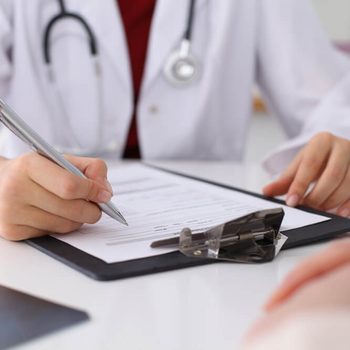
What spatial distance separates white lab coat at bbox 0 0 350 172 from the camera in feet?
3.83

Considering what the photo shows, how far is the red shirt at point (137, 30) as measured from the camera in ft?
3.92

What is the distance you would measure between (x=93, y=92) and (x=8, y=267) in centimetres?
70

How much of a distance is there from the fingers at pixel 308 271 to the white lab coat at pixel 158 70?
0.86m

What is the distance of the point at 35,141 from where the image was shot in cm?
53

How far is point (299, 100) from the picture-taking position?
46.7 inches

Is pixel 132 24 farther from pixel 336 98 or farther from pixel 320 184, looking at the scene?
pixel 320 184

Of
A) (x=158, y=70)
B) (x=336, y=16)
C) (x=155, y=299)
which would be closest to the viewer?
(x=155, y=299)

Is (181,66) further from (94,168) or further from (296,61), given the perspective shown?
(94,168)

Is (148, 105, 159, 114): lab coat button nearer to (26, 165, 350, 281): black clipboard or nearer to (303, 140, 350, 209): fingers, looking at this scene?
(303, 140, 350, 209): fingers

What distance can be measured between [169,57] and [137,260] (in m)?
0.72

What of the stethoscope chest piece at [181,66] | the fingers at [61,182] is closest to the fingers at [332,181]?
the fingers at [61,182]

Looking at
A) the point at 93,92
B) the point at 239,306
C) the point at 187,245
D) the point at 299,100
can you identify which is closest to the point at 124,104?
the point at 93,92

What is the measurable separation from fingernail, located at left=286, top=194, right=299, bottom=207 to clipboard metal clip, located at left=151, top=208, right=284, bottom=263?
0.14 metres

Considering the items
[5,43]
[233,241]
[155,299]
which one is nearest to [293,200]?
[233,241]
